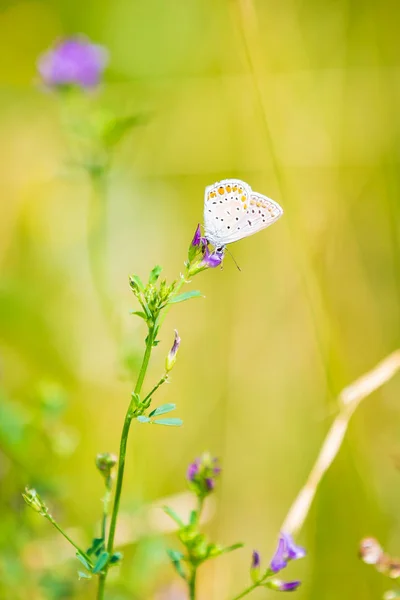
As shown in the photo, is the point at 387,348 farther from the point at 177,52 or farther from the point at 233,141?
the point at 177,52

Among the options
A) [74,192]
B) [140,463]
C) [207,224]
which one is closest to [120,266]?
[74,192]

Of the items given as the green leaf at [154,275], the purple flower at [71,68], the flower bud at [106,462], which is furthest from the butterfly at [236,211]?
the purple flower at [71,68]

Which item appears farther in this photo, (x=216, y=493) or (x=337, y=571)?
(x=216, y=493)

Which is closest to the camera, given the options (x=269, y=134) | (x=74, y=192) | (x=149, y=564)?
(x=149, y=564)

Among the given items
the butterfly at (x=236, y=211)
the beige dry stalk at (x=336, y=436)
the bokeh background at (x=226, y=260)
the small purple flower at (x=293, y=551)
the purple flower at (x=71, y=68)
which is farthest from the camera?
the purple flower at (x=71, y=68)

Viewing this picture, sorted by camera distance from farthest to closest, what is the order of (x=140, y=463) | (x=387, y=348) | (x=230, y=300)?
1. (x=230, y=300)
2. (x=387, y=348)
3. (x=140, y=463)

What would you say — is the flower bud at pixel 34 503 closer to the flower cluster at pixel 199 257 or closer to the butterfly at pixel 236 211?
the flower cluster at pixel 199 257
